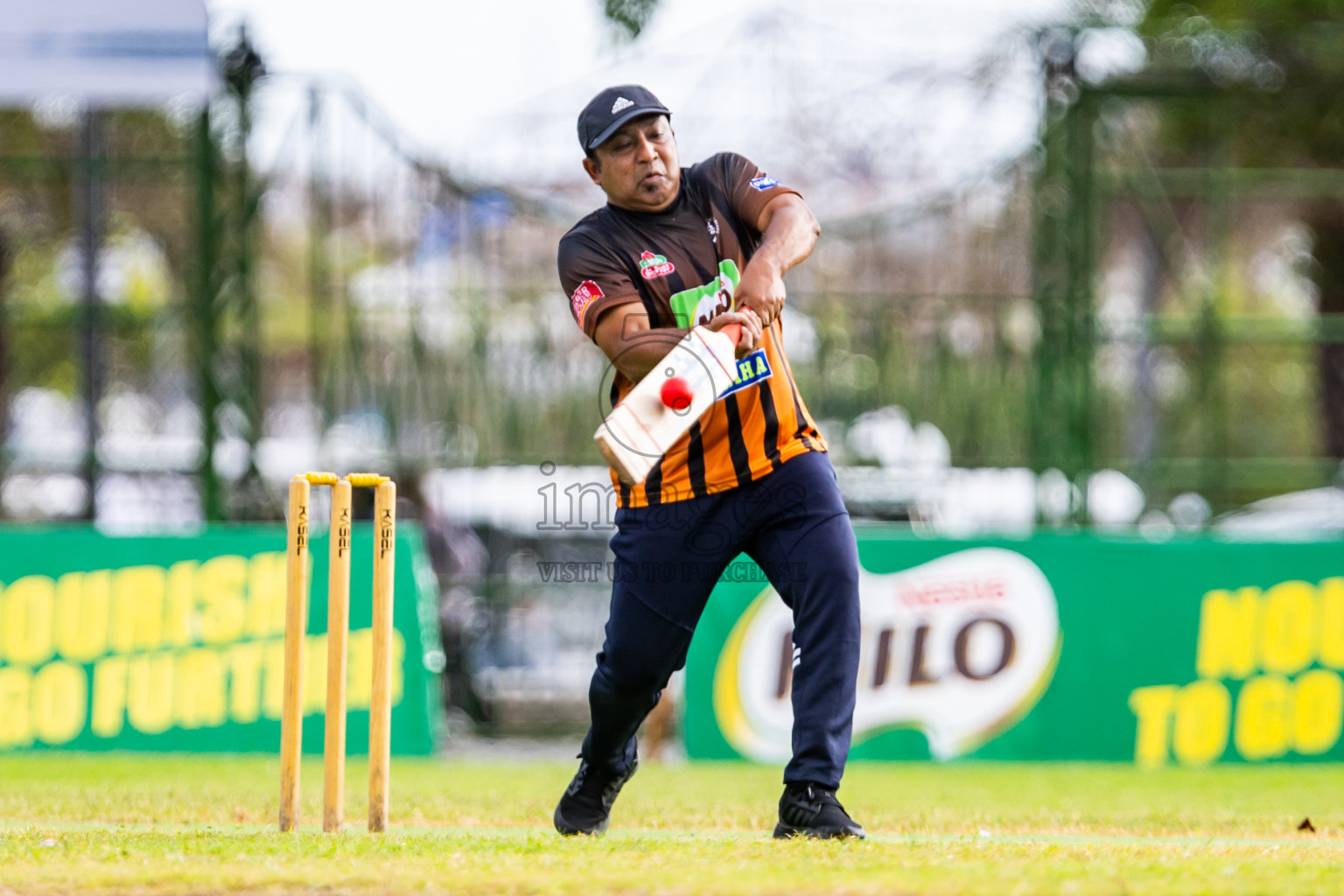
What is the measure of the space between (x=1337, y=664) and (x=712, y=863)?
6388 millimetres

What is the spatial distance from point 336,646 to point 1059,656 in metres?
5.77

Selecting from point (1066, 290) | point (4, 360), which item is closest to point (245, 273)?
point (1066, 290)

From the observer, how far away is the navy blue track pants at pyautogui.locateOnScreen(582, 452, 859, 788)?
13.9 ft

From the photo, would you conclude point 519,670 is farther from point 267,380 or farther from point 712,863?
point 267,380

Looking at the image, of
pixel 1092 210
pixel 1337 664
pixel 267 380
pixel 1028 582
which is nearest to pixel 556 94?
pixel 1092 210

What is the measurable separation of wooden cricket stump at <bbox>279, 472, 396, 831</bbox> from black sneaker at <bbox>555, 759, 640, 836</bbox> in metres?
0.60

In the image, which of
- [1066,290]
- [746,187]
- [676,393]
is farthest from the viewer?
[1066,290]

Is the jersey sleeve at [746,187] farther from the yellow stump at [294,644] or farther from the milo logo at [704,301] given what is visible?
the yellow stump at [294,644]

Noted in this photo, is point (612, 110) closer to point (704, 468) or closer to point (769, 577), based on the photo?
point (704, 468)

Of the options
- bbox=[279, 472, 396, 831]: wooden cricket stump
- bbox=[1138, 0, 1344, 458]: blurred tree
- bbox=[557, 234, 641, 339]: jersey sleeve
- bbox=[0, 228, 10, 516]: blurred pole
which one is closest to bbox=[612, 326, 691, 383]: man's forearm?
bbox=[557, 234, 641, 339]: jersey sleeve

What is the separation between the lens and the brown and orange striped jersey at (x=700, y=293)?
4.32m

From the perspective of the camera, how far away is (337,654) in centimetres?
418

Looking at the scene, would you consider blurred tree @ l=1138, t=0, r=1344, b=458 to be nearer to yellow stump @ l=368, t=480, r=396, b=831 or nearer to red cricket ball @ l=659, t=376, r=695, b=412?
red cricket ball @ l=659, t=376, r=695, b=412

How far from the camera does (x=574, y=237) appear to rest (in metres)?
4.41
